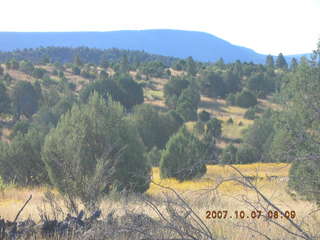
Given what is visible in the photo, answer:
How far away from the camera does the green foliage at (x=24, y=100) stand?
4697 cm

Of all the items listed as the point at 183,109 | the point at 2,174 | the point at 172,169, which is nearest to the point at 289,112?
the point at 172,169

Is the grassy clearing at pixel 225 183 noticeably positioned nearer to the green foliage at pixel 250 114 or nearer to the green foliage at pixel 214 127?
the green foliage at pixel 214 127

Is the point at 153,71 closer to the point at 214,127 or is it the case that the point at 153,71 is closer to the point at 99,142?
the point at 214,127

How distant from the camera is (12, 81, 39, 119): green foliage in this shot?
47.0 metres

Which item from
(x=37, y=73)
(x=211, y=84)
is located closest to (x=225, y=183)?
(x=211, y=84)

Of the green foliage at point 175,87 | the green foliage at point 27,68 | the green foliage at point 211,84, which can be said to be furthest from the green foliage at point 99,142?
the green foliage at point 27,68

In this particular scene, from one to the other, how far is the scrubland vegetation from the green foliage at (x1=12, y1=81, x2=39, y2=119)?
127mm

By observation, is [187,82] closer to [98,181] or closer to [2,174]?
[2,174]

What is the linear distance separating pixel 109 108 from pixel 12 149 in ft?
17.6

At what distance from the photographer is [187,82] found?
192ft

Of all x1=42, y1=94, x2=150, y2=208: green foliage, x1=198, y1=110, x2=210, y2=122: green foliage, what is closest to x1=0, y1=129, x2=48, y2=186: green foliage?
x1=42, y1=94, x2=150, y2=208: green foliage

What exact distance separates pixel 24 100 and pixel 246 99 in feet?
90.1

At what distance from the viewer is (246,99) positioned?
55.7m

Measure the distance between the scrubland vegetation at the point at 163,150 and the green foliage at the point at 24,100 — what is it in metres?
0.13
